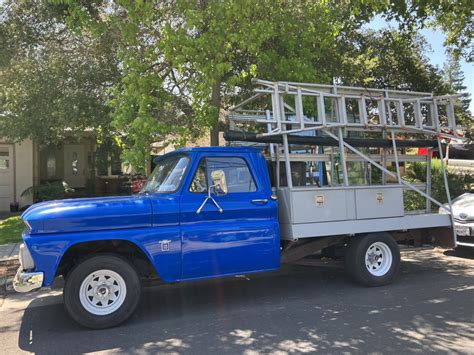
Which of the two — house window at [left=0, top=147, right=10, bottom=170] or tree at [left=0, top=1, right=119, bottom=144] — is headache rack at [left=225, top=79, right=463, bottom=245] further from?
house window at [left=0, top=147, right=10, bottom=170]

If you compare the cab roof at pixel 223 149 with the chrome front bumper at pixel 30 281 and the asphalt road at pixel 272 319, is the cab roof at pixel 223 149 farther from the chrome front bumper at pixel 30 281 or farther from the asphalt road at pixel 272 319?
the chrome front bumper at pixel 30 281

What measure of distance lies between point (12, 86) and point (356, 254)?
29.7 feet

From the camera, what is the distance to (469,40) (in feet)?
50.4

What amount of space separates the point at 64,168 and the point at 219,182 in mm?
16209

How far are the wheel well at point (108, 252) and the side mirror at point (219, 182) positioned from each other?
119cm

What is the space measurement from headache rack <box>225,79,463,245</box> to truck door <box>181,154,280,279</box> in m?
0.40

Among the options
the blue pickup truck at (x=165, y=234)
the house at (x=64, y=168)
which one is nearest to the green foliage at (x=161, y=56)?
the blue pickup truck at (x=165, y=234)

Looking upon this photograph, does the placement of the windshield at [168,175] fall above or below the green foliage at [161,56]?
below

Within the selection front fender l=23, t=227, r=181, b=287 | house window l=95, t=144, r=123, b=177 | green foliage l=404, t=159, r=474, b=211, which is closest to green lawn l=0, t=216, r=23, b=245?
house window l=95, t=144, r=123, b=177

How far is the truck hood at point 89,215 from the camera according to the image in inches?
206

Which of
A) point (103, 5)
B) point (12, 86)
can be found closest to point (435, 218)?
point (103, 5)

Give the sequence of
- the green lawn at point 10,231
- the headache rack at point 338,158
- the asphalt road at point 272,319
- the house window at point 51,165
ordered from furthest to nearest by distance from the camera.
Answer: the house window at point 51,165
the green lawn at point 10,231
the headache rack at point 338,158
the asphalt road at point 272,319

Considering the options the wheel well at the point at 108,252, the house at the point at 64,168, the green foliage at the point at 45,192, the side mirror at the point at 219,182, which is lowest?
the wheel well at the point at 108,252

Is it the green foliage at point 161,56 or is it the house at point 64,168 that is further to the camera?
the house at point 64,168
